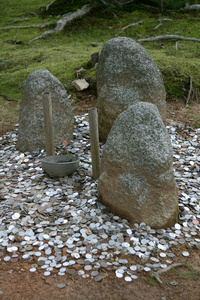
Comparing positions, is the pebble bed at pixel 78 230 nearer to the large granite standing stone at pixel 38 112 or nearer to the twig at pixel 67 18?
the large granite standing stone at pixel 38 112

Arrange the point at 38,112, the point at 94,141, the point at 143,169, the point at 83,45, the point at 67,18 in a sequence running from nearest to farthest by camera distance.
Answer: the point at 143,169, the point at 94,141, the point at 38,112, the point at 83,45, the point at 67,18

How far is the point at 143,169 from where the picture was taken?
4.75 meters

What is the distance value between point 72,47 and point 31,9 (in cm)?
681

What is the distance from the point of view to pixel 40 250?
14.9 ft

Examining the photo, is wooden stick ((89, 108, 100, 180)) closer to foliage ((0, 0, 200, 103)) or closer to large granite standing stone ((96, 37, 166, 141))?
large granite standing stone ((96, 37, 166, 141))

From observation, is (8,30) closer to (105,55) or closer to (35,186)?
(105,55)

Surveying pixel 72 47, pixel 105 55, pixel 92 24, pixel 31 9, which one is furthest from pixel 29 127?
pixel 31 9

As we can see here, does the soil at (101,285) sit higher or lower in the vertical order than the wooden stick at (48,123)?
lower

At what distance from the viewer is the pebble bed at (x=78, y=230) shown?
4.32m

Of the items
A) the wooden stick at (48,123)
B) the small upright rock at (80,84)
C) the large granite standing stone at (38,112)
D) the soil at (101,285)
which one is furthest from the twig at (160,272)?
the small upright rock at (80,84)

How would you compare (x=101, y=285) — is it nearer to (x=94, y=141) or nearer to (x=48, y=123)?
(x=94, y=141)

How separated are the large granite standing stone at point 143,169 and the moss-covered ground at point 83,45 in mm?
5094

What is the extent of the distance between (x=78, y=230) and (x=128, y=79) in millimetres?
3369

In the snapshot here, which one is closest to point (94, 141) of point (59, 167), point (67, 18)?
point (59, 167)
